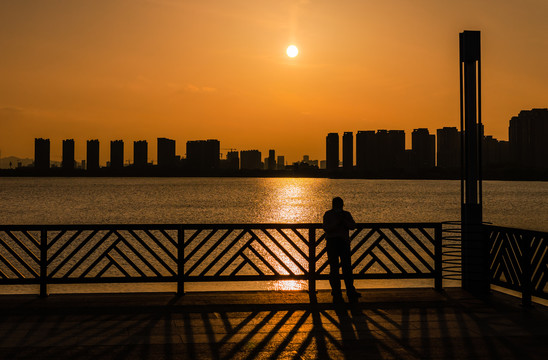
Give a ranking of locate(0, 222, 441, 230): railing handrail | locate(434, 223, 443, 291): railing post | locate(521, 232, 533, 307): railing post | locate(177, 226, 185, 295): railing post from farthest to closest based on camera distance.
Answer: locate(434, 223, 443, 291): railing post < locate(177, 226, 185, 295): railing post < locate(0, 222, 441, 230): railing handrail < locate(521, 232, 533, 307): railing post

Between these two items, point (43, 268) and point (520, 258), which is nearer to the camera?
point (520, 258)

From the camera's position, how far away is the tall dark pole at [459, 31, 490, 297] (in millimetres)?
10781

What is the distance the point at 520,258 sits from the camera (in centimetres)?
991

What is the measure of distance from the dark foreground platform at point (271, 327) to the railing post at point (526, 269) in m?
0.19

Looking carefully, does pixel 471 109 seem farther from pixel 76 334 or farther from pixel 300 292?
pixel 76 334

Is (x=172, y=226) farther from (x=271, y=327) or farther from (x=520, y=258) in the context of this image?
(x=520, y=258)

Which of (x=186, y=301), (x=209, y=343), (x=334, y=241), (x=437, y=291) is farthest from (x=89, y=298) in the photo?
(x=437, y=291)

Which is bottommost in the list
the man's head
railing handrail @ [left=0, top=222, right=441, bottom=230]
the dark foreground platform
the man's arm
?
the dark foreground platform

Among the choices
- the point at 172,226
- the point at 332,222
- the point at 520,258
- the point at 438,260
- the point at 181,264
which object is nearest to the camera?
the point at 520,258

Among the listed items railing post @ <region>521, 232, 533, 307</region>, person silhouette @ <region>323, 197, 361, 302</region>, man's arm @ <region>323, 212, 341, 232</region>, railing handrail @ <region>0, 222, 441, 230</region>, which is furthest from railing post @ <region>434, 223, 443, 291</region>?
man's arm @ <region>323, 212, 341, 232</region>

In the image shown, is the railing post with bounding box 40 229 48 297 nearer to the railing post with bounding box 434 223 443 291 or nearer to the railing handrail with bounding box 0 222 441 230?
the railing handrail with bounding box 0 222 441 230

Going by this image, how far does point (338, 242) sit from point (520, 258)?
305 centimetres

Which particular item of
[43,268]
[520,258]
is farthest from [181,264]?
[520,258]

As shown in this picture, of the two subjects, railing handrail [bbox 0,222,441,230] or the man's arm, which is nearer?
the man's arm
